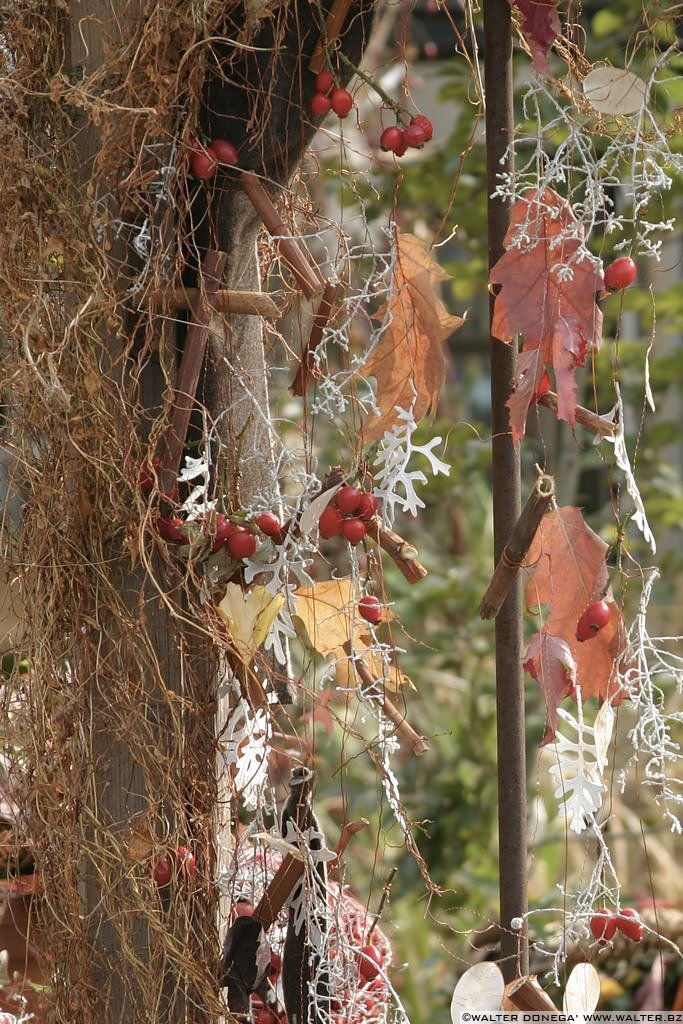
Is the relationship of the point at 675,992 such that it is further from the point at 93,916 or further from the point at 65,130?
the point at 65,130

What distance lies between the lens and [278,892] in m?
0.75

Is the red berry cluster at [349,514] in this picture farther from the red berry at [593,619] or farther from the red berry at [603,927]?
the red berry at [603,927]

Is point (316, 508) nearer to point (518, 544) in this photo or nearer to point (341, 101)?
point (518, 544)

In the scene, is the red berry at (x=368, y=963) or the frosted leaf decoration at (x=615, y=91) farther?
the red berry at (x=368, y=963)

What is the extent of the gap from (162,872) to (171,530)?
0.22 m

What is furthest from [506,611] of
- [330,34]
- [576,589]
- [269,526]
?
[330,34]

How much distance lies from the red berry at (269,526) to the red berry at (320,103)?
264 millimetres

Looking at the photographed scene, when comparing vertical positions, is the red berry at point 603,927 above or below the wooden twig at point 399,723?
below

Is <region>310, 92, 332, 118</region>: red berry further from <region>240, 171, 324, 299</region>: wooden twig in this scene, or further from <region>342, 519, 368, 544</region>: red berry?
<region>342, 519, 368, 544</region>: red berry

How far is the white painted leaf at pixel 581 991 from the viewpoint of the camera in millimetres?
689

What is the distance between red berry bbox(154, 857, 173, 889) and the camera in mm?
711

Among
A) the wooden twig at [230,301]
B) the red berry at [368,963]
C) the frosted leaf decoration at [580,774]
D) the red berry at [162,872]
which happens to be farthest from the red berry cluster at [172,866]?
the wooden twig at [230,301]

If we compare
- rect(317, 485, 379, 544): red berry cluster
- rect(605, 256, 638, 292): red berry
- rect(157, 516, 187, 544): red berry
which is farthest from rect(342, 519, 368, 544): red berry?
rect(605, 256, 638, 292): red berry

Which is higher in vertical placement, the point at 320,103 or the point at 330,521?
the point at 320,103
